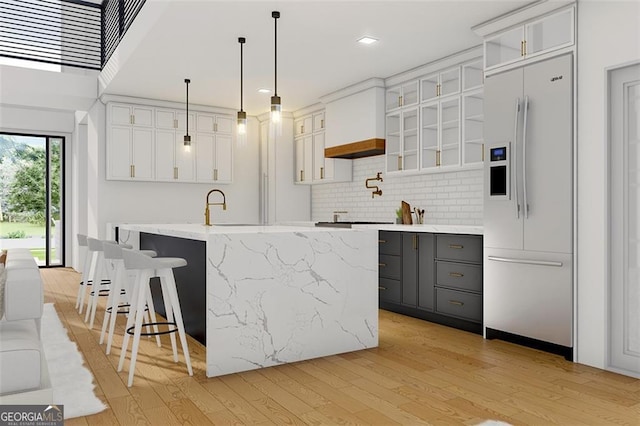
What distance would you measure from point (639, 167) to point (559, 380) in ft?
4.97

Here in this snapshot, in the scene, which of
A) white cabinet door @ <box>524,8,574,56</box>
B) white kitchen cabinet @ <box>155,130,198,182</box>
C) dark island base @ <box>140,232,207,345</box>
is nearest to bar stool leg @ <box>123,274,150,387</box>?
dark island base @ <box>140,232,207,345</box>

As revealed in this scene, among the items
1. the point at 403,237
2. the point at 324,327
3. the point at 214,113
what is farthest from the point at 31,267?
the point at 214,113

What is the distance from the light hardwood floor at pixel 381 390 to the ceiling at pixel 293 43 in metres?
2.71

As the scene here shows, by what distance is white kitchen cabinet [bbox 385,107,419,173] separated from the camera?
19.9 ft

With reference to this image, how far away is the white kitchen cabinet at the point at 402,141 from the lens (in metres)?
6.05

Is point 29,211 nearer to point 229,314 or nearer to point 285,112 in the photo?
point 285,112

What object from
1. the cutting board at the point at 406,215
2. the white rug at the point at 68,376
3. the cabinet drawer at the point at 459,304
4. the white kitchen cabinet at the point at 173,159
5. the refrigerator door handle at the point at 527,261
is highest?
the white kitchen cabinet at the point at 173,159

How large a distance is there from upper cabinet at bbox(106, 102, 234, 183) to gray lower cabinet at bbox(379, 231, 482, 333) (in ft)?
10.5

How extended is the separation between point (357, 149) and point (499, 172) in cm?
250

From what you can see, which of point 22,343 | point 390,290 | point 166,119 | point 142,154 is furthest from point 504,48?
point 142,154

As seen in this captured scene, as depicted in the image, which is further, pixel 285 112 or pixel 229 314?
pixel 285 112

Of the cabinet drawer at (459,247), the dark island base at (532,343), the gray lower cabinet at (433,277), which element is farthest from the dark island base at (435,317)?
the cabinet drawer at (459,247)

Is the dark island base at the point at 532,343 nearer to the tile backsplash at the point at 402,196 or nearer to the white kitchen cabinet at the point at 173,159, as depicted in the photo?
the tile backsplash at the point at 402,196

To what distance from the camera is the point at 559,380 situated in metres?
3.36
